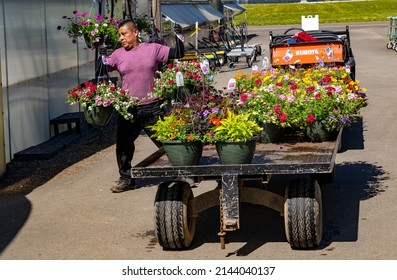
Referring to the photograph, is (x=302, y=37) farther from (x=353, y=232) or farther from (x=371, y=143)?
(x=353, y=232)

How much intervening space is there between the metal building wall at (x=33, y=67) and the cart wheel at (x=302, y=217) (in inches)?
227

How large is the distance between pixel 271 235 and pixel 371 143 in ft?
17.6

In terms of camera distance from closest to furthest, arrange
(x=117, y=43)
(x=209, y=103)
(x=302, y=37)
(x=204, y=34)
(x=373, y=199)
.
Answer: (x=209, y=103), (x=373, y=199), (x=117, y=43), (x=302, y=37), (x=204, y=34)

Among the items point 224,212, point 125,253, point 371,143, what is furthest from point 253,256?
point 371,143

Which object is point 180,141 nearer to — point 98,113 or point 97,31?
point 98,113

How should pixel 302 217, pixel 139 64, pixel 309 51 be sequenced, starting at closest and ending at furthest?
1. pixel 302 217
2. pixel 139 64
3. pixel 309 51

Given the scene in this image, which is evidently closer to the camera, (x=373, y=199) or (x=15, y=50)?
(x=373, y=199)

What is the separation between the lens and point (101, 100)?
391 inches

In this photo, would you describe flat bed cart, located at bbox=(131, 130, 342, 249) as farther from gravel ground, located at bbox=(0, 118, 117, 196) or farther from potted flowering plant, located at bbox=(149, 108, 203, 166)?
gravel ground, located at bbox=(0, 118, 117, 196)

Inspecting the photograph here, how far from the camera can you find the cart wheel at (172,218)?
26.3 ft

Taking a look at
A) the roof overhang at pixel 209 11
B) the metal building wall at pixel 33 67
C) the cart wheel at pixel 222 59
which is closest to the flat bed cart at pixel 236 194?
the metal building wall at pixel 33 67

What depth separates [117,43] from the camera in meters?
15.1

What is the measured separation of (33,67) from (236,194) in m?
7.44

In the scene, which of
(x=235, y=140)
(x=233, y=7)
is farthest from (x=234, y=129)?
(x=233, y=7)
